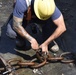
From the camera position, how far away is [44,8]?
4938 millimetres

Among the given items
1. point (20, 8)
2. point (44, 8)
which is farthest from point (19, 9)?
point (44, 8)

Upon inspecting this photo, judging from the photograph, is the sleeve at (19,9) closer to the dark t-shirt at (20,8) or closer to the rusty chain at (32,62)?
the dark t-shirt at (20,8)

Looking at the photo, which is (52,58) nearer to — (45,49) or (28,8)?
(45,49)

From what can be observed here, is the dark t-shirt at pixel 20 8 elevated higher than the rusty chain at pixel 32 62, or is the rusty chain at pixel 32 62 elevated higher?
the dark t-shirt at pixel 20 8

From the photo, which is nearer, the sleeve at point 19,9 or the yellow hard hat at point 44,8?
the yellow hard hat at point 44,8

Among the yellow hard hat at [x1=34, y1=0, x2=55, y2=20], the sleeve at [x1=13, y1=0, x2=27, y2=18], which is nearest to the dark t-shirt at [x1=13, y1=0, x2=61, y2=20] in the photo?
the sleeve at [x1=13, y1=0, x2=27, y2=18]

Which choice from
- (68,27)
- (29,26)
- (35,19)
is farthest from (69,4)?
(35,19)

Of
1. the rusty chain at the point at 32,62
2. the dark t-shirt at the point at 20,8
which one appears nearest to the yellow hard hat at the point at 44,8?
the dark t-shirt at the point at 20,8

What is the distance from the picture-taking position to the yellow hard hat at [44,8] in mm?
4898

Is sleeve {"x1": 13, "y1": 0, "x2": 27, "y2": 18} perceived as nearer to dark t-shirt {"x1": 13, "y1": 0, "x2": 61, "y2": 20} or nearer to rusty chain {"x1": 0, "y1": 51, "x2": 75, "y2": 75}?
dark t-shirt {"x1": 13, "y1": 0, "x2": 61, "y2": 20}

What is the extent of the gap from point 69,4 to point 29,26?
1.60 m

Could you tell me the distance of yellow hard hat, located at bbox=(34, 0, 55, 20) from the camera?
16.1ft

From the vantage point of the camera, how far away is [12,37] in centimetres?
580

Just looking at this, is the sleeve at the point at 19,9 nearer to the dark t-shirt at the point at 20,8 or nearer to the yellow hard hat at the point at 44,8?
the dark t-shirt at the point at 20,8
